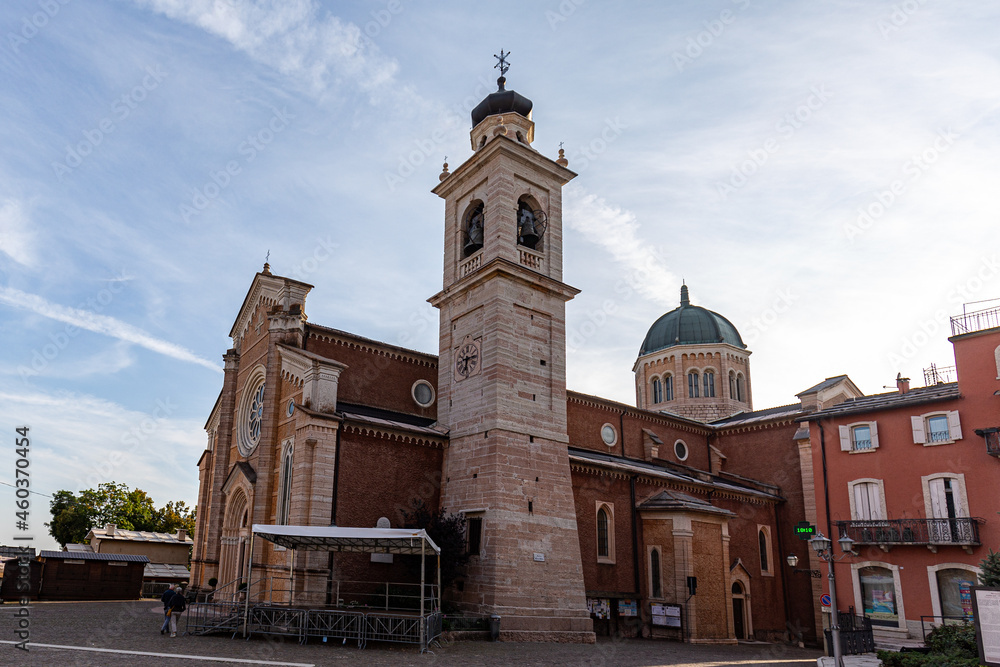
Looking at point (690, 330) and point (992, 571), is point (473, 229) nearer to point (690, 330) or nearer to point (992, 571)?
point (992, 571)

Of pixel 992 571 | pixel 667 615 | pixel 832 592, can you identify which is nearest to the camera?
pixel 832 592

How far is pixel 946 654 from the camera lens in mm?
Result: 16312

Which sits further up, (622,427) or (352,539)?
(622,427)

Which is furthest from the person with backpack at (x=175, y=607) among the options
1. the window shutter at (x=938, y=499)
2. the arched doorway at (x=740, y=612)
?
the window shutter at (x=938, y=499)

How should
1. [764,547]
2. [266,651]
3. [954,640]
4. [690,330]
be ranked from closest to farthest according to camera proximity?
[266,651]
[954,640]
[764,547]
[690,330]

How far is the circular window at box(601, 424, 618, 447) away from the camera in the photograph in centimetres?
3597

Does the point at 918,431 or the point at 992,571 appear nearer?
the point at 992,571

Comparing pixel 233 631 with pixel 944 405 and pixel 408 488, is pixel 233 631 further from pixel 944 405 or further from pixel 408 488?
pixel 944 405

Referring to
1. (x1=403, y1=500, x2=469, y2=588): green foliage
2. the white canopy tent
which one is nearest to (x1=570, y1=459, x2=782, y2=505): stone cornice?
(x1=403, y1=500, x2=469, y2=588): green foliage

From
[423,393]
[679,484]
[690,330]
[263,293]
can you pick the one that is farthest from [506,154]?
[690,330]

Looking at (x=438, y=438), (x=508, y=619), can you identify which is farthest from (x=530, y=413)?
(x=508, y=619)

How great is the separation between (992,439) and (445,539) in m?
21.1

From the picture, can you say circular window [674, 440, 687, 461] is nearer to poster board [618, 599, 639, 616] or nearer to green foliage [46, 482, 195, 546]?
poster board [618, 599, 639, 616]

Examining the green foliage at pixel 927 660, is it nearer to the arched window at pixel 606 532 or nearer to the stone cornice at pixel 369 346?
the arched window at pixel 606 532
